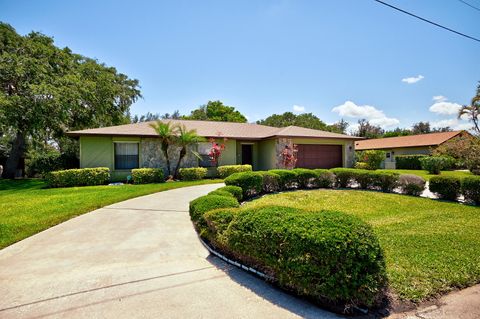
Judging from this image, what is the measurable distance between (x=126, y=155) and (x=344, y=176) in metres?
12.7

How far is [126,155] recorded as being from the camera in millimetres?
15453

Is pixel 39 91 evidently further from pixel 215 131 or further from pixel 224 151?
pixel 224 151

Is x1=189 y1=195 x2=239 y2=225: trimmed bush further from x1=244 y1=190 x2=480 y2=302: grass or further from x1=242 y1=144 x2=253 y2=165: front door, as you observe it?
x1=242 y1=144 x2=253 y2=165: front door

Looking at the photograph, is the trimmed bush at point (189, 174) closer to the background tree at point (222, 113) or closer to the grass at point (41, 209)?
the grass at point (41, 209)

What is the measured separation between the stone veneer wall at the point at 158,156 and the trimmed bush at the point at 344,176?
9.18 meters

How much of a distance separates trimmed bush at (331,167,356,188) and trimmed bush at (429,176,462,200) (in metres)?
3.12

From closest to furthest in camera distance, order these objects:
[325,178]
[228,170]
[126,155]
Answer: [325,178] < [126,155] < [228,170]

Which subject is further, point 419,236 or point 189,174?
point 189,174

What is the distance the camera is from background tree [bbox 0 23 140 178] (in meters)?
15.0

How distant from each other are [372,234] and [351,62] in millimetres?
11998

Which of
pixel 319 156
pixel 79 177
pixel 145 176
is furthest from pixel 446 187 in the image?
pixel 79 177

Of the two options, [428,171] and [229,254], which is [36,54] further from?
[428,171]

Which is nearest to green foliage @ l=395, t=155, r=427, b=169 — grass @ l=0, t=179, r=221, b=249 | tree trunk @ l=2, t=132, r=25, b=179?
grass @ l=0, t=179, r=221, b=249

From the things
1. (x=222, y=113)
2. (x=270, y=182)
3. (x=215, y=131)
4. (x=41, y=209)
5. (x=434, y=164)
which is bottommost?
(x=41, y=209)
